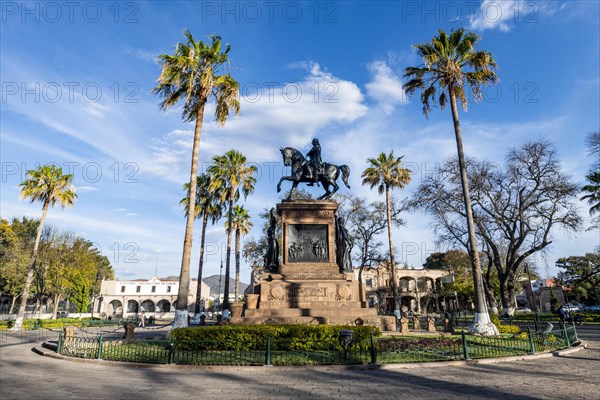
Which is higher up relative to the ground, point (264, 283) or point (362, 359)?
point (264, 283)

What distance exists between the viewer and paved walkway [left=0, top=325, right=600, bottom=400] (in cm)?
717

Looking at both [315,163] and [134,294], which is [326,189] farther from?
[134,294]

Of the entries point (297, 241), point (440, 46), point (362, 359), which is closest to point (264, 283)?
point (297, 241)

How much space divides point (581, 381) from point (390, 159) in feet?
102

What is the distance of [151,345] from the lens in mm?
12297

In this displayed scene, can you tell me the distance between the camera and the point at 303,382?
848 centimetres

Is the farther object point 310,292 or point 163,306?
point 163,306

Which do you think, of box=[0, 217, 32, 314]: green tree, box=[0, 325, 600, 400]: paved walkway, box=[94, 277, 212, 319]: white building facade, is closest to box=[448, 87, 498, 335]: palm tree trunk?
box=[0, 325, 600, 400]: paved walkway

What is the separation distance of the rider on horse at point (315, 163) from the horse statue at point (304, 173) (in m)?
0.12

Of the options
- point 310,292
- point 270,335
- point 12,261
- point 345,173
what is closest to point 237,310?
point 310,292

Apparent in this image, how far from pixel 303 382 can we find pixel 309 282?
8.18 m

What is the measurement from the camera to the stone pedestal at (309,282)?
51.2ft

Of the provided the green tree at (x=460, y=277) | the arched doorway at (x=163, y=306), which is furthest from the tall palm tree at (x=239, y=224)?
the arched doorway at (x=163, y=306)

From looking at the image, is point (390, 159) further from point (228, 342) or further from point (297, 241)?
point (228, 342)
